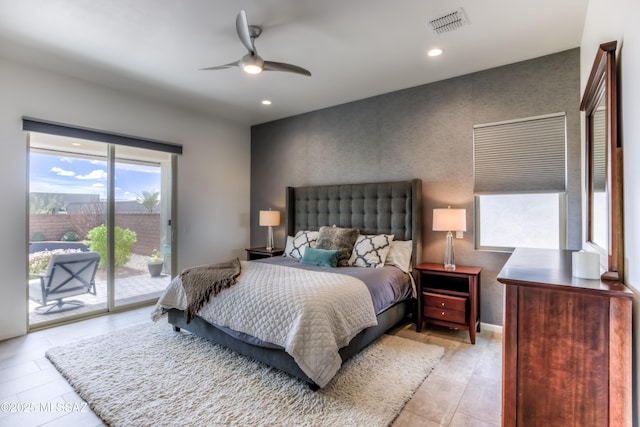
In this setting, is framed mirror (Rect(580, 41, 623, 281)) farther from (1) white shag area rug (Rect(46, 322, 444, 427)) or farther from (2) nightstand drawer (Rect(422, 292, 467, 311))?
(1) white shag area rug (Rect(46, 322, 444, 427))

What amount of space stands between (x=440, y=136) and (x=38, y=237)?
4.76 meters

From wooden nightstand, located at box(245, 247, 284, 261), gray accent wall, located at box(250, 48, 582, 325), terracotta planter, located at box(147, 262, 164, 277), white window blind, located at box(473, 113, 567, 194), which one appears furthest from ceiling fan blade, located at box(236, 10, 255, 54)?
terracotta planter, located at box(147, 262, 164, 277)

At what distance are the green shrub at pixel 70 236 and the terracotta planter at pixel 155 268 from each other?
96 centimetres

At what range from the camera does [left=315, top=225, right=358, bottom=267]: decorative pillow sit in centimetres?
371

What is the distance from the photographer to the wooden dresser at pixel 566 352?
119 centimetres

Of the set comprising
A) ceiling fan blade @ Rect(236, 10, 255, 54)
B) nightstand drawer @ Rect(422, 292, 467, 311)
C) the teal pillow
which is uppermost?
ceiling fan blade @ Rect(236, 10, 255, 54)

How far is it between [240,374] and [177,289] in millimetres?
1119

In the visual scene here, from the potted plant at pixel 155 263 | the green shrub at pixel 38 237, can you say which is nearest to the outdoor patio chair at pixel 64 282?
the green shrub at pixel 38 237

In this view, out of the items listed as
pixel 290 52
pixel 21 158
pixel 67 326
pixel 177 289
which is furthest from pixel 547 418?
pixel 21 158

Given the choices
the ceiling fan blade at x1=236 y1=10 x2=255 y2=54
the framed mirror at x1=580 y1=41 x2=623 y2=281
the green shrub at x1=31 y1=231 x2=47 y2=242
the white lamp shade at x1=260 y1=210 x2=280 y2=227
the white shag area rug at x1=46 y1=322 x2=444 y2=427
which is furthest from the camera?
the white lamp shade at x1=260 y1=210 x2=280 y2=227

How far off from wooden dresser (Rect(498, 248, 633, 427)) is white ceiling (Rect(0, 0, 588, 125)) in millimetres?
2165

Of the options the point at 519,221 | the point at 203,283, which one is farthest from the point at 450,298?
the point at 203,283

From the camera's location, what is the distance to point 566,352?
1.28 meters

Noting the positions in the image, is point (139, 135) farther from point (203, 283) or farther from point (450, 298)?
point (450, 298)
